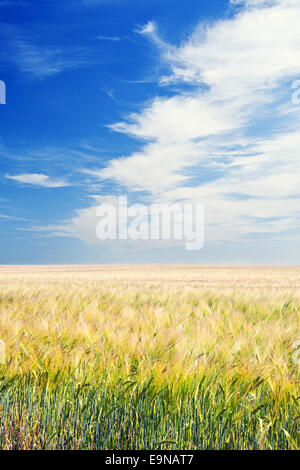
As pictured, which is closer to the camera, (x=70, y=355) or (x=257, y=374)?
(x=257, y=374)

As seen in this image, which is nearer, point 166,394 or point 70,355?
point 166,394

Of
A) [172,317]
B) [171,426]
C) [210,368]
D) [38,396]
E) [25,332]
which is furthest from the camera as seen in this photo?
[172,317]

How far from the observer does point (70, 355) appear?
311 cm

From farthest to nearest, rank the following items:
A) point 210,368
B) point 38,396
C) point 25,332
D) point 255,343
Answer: point 25,332 → point 255,343 → point 210,368 → point 38,396

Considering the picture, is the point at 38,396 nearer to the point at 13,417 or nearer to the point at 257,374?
the point at 13,417

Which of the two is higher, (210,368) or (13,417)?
(210,368)

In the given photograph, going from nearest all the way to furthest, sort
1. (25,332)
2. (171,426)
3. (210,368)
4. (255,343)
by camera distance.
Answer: (171,426) → (210,368) → (255,343) → (25,332)

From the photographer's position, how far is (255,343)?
135 inches

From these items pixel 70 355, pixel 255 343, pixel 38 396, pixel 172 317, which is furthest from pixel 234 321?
pixel 38 396

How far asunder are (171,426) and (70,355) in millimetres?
1142
